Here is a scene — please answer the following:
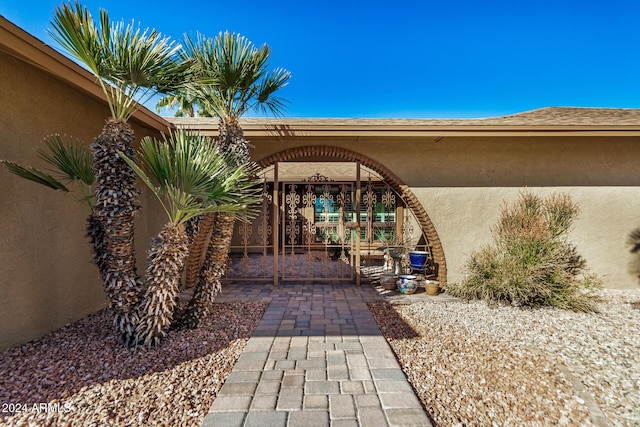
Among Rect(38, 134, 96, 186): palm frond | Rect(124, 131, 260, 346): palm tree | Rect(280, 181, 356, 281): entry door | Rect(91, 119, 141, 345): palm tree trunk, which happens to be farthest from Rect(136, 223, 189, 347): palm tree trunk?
Rect(280, 181, 356, 281): entry door

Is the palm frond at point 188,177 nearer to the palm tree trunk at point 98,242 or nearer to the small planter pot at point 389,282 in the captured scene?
the palm tree trunk at point 98,242

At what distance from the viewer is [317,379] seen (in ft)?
9.91

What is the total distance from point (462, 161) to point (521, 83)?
11137 mm

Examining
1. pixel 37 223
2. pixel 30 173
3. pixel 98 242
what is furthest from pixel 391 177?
pixel 37 223

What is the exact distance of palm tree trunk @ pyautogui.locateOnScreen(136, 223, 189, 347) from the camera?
11.8 feet

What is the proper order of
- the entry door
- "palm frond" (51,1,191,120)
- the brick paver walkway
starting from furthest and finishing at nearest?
the entry door
"palm frond" (51,1,191,120)
the brick paver walkway

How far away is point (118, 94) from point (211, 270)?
2.62 metres

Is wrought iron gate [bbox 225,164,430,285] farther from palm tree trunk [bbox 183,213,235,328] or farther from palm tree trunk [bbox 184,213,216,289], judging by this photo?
palm tree trunk [bbox 183,213,235,328]

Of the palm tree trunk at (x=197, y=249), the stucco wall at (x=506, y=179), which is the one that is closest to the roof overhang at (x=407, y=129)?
the stucco wall at (x=506, y=179)

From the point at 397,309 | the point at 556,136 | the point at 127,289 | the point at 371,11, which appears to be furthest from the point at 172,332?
the point at 371,11

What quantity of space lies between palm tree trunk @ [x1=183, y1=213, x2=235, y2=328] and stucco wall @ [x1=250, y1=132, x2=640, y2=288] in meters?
2.77

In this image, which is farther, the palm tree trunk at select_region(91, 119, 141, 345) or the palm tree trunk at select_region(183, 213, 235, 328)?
the palm tree trunk at select_region(183, 213, 235, 328)

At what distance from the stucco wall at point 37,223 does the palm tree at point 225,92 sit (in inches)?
73.2

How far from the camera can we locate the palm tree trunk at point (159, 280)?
359 centimetres
